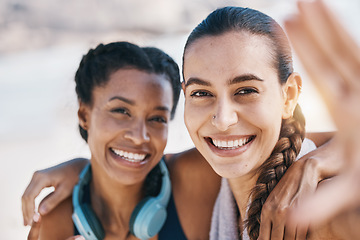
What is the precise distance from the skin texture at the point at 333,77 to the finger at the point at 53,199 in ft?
3.96

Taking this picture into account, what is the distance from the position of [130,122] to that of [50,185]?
16.9 inches

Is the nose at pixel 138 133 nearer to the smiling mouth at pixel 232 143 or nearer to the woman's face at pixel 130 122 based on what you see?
the woman's face at pixel 130 122

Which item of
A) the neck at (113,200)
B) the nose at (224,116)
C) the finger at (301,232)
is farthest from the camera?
the neck at (113,200)

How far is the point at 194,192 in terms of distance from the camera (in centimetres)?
151

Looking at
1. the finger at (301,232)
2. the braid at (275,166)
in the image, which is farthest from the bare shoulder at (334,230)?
the braid at (275,166)

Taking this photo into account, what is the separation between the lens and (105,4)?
13.7 ft

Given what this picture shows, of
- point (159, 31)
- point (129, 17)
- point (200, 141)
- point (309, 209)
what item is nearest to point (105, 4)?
point (129, 17)

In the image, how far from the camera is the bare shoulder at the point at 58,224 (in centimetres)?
147

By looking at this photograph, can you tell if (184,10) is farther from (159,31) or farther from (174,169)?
(174,169)

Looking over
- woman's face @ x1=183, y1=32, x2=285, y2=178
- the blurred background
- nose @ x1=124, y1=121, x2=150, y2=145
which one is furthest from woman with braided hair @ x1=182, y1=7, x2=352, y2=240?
the blurred background

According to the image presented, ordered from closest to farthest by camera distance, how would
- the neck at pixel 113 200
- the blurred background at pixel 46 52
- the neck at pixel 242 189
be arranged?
1. the neck at pixel 242 189
2. the neck at pixel 113 200
3. the blurred background at pixel 46 52

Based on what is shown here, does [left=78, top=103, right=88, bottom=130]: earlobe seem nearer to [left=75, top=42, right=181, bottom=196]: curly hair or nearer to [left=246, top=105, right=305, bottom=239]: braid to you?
[left=75, top=42, right=181, bottom=196]: curly hair

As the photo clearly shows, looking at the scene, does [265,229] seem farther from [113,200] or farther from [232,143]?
[113,200]

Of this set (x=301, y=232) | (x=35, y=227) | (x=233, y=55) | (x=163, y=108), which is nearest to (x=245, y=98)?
(x=233, y=55)
